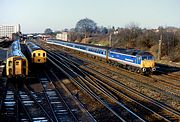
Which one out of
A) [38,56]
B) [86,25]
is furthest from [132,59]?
[86,25]

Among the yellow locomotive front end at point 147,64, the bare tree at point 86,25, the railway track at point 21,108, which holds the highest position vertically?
the bare tree at point 86,25

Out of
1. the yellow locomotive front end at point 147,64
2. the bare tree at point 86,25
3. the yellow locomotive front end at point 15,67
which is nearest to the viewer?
the yellow locomotive front end at point 15,67

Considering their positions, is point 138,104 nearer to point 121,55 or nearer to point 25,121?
point 25,121

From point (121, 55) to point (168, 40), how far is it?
20024mm

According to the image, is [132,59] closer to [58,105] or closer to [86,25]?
[58,105]

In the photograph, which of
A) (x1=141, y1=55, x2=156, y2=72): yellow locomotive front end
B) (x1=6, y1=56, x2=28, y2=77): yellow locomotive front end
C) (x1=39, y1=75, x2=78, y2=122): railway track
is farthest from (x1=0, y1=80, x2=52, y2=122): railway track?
(x1=141, y1=55, x2=156, y2=72): yellow locomotive front end

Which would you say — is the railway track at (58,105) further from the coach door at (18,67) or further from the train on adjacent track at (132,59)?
the train on adjacent track at (132,59)

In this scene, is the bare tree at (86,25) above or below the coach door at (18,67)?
above

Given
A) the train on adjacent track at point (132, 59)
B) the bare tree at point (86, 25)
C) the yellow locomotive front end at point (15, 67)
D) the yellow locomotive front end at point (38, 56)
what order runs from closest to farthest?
the yellow locomotive front end at point (15, 67)
the train on adjacent track at point (132, 59)
the yellow locomotive front end at point (38, 56)
the bare tree at point (86, 25)

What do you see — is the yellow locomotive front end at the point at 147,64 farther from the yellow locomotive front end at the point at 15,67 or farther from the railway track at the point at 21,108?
the railway track at the point at 21,108

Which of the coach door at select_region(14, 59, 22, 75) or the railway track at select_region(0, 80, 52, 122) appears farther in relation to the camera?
the coach door at select_region(14, 59, 22, 75)

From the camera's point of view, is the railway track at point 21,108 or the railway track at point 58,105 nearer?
the railway track at point 21,108

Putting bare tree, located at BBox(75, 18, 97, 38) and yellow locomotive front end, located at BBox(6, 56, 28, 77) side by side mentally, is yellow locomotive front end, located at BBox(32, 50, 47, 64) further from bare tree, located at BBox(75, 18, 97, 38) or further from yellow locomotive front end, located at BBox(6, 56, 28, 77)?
bare tree, located at BBox(75, 18, 97, 38)

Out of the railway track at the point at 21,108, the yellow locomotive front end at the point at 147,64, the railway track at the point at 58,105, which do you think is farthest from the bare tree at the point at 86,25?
the railway track at the point at 21,108
